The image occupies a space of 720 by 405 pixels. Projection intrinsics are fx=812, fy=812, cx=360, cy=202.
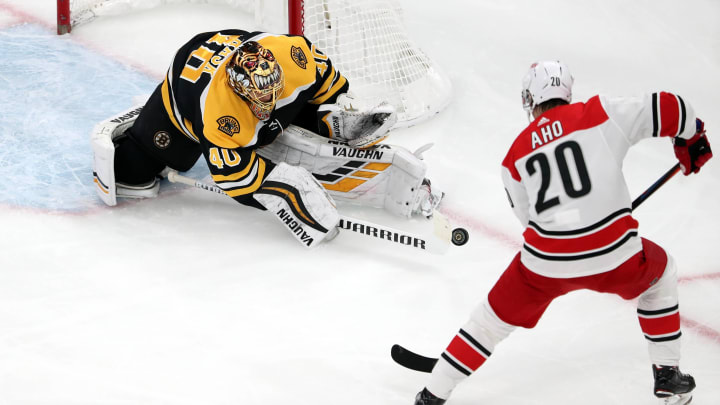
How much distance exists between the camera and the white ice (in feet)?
8.20

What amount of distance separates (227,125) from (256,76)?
0.23m

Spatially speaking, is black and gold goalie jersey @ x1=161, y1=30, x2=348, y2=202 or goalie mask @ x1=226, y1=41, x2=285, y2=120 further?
black and gold goalie jersey @ x1=161, y1=30, x2=348, y2=202

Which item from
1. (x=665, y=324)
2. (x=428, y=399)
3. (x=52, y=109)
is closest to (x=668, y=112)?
(x=665, y=324)

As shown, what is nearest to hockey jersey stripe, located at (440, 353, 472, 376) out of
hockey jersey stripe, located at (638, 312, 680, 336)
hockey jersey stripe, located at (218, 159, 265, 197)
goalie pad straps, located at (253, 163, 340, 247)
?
hockey jersey stripe, located at (638, 312, 680, 336)

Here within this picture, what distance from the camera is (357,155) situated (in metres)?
3.24

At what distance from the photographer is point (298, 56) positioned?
10.4 feet

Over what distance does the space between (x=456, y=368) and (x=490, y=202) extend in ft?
4.74

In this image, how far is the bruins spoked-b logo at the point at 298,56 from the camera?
10.3ft

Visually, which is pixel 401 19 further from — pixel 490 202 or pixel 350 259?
pixel 350 259

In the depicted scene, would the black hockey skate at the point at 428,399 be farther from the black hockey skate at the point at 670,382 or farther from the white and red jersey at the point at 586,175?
the black hockey skate at the point at 670,382

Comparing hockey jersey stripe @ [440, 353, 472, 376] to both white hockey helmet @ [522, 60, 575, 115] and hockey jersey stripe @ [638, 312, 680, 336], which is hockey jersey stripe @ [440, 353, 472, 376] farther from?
white hockey helmet @ [522, 60, 575, 115]

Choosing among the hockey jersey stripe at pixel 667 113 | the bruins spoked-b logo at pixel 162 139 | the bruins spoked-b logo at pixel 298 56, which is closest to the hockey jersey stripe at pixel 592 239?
the hockey jersey stripe at pixel 667 113

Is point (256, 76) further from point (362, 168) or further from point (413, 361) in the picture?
point (413, 361)

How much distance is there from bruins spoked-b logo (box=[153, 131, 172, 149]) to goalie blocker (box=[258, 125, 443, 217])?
14.7 inches
